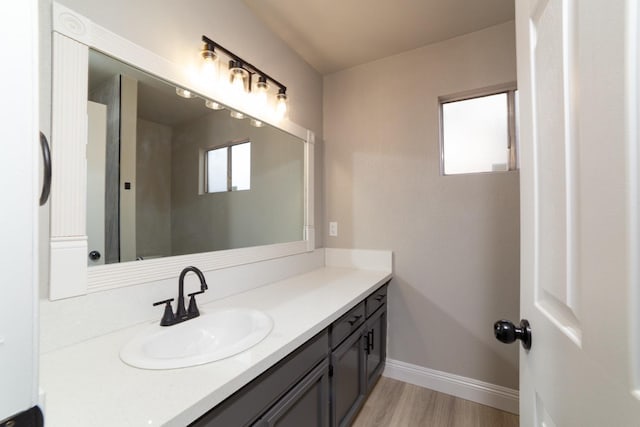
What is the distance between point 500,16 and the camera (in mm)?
1655

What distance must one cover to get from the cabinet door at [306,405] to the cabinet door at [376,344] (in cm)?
55

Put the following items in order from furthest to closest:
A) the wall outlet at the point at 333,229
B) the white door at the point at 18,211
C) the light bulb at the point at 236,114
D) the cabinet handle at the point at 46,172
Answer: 1. the wall outlet at the point at 333,229
2. the light bulb at the point at 236,114
3. the cabinet handle at the point at 46,172
4. the white door at the point at 18,211

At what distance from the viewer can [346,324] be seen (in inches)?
54.3

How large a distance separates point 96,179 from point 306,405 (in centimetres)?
116

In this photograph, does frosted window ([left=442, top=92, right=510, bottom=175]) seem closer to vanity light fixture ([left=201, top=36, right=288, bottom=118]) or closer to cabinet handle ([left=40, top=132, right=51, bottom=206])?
vanity light fixture ([left=201, top=36, right=288, bottom=118])

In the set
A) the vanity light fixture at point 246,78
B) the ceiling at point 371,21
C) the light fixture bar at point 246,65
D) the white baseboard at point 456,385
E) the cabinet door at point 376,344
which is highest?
the ceiling at point 371,21

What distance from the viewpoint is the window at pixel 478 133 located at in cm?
179

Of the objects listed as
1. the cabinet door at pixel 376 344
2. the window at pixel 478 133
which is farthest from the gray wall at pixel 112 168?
the window at pixel 478 133

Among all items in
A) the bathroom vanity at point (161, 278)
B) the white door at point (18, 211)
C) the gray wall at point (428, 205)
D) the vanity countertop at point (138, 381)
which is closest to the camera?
the white door at point (18, 211)

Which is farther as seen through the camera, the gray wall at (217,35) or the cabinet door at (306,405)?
the gray wall at (217,35)

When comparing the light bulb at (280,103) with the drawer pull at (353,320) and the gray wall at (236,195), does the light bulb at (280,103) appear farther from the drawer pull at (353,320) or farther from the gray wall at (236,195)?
the drawer pull at (353,320)

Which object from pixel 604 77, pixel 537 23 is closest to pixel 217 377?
pixel 604 77

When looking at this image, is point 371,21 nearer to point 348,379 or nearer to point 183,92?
point 183,92

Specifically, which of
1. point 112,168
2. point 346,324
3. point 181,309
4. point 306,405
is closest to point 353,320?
point 346,324
